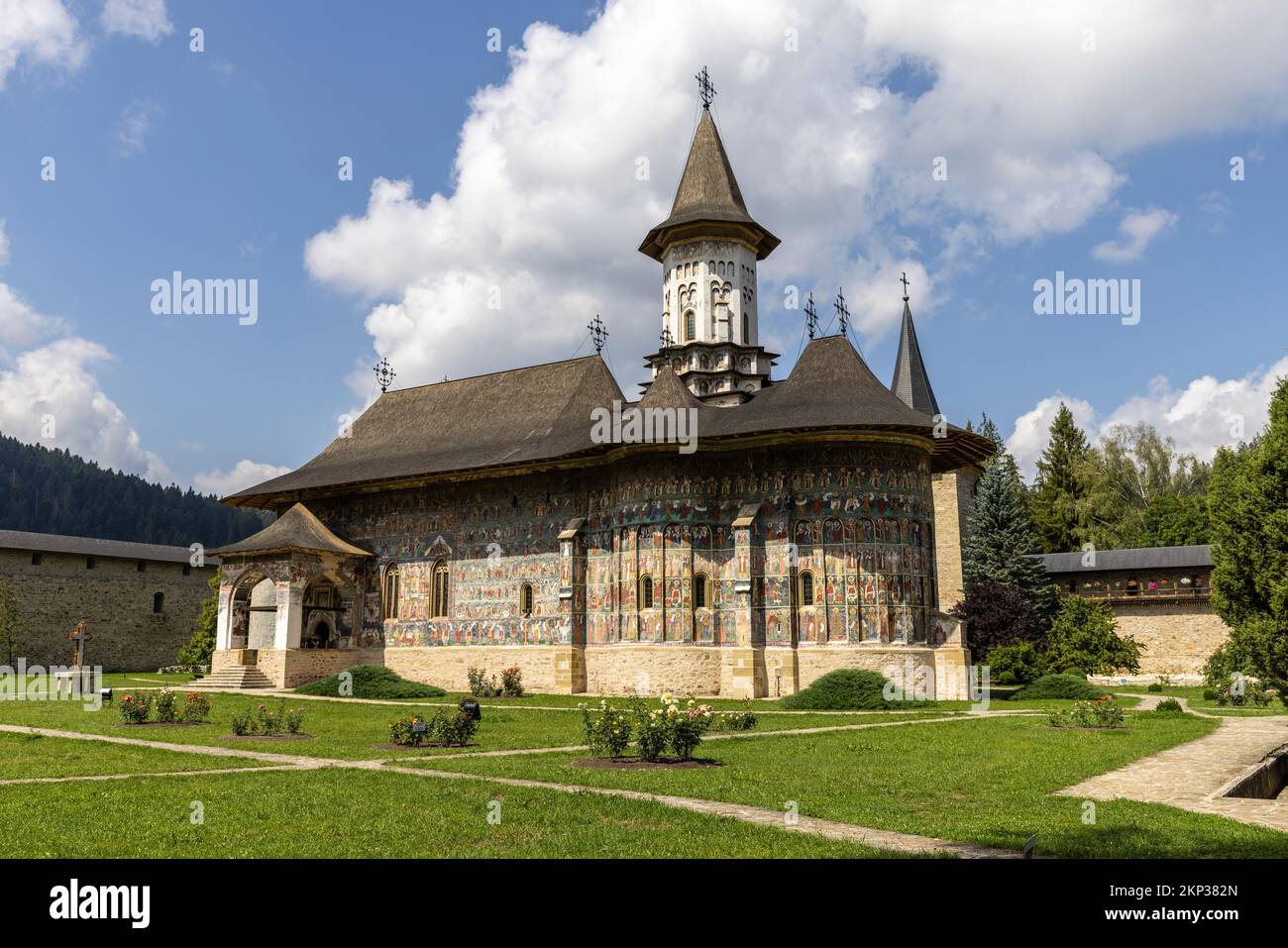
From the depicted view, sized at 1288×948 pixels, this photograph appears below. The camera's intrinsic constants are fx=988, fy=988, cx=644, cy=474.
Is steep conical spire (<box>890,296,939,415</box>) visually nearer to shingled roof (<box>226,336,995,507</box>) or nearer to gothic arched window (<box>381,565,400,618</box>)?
shingled roof (<box>226,336,995,507</box>)

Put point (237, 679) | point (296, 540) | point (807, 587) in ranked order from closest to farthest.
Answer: point (807, 587) → point (237, 679) → point (296, 540)

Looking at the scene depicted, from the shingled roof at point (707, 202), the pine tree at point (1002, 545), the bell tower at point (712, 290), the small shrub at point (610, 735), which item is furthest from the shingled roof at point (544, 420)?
the small shrub at point (610, 735)

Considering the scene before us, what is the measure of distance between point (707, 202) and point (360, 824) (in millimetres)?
31536

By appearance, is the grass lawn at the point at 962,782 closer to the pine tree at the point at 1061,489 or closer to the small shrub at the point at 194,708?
the small shrub at the point at 194,708

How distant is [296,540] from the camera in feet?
112

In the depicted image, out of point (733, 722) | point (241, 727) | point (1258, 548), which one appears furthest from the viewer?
point (733, 722)

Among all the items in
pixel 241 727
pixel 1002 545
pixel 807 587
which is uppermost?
pixel 1002 545

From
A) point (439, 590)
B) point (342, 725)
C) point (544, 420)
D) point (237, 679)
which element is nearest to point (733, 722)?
point (342, 725)

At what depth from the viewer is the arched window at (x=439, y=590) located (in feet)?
114

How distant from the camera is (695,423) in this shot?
2978 cm

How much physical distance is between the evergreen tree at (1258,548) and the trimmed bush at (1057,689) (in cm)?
890

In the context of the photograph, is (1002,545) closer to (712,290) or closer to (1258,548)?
(712,290)
